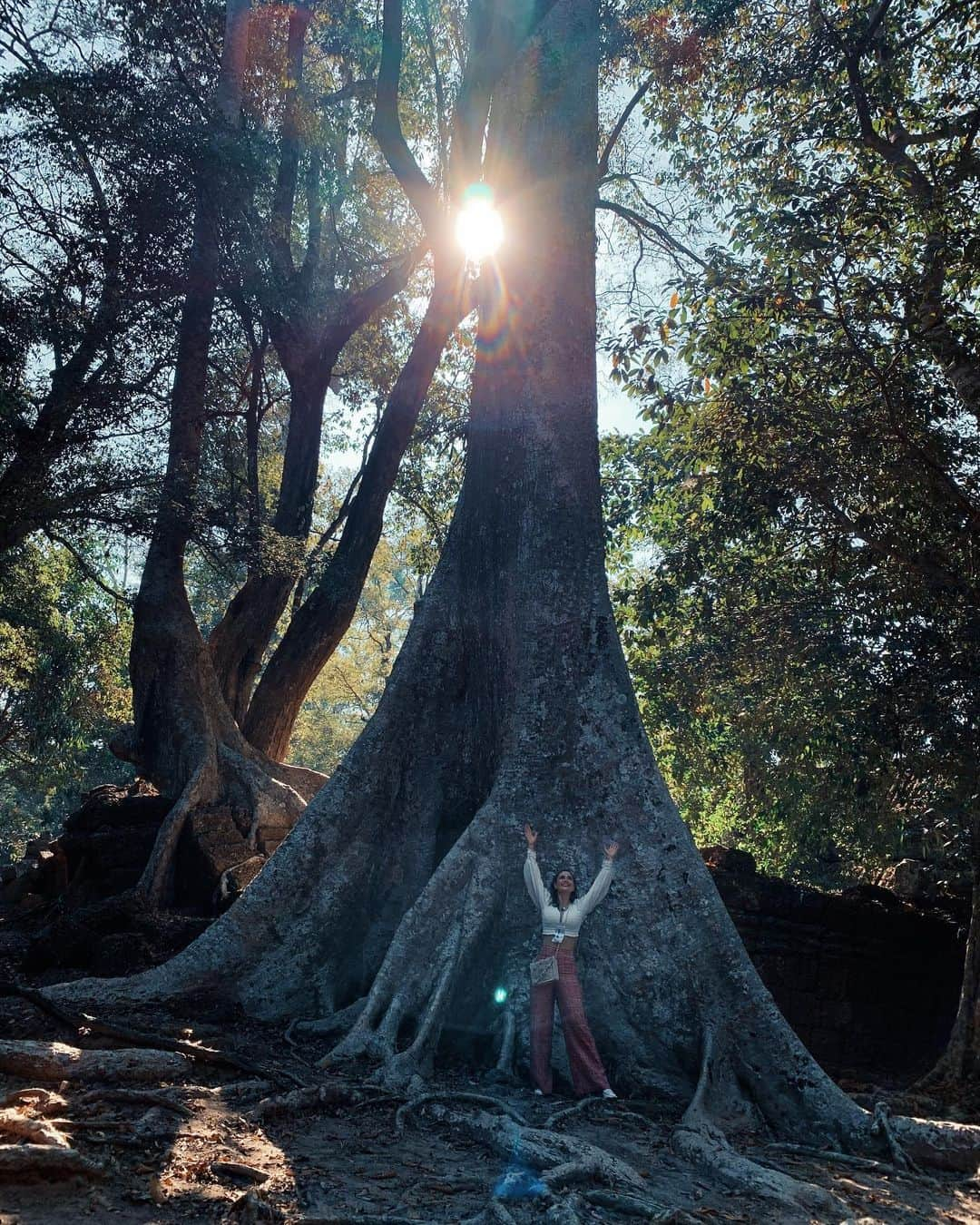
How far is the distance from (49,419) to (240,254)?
9.48 ft

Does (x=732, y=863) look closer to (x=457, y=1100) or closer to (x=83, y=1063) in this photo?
(x=457, y=1100)

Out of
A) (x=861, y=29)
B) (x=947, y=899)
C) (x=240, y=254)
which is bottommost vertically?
(x=947, y=899)

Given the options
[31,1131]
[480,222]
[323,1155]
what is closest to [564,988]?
[323,1155]

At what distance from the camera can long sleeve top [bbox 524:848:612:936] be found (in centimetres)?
541

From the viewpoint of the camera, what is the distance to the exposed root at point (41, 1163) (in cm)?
306

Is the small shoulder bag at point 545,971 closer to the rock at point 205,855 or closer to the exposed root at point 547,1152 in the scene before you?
the exposed root at point 547,1152

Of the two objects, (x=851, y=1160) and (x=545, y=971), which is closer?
(x=851, y=1160)

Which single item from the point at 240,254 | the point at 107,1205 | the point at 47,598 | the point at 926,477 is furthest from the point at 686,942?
the point at 47,598

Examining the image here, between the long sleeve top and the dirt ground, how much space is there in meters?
0.85

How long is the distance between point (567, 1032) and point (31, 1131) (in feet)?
9.15

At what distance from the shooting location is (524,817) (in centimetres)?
593

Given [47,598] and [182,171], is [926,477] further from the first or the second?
[47,598]

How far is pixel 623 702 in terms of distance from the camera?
6301mm

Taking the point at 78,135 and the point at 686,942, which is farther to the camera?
the point at 78,135
